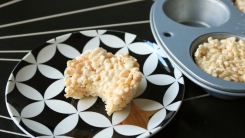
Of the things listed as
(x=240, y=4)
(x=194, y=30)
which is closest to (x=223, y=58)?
(x=194, y=30)

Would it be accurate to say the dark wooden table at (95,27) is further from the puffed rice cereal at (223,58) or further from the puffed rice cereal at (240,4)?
the puffed rice cereal at (240,4)

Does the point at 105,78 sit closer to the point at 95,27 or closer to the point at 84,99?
the point at 84,99

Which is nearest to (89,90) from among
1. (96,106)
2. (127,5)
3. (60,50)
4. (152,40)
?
(96,106)

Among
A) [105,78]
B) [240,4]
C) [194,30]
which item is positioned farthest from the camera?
[240,4]

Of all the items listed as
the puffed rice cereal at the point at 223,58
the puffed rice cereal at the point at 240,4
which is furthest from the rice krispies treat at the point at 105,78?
the puffed rice cereal at the point at 240,4

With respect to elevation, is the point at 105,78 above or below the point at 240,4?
above

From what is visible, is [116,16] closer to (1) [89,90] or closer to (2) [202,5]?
(2) [202,5]

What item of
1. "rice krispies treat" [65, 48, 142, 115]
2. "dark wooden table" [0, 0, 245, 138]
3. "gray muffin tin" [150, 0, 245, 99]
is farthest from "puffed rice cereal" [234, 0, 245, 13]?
"rice krispies treat" [65, 48, 142, 115]

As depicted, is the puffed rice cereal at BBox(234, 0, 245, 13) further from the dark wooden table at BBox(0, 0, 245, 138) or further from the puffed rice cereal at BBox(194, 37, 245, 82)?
the dark wooden table at BBox(0, 0, 245, 138)
